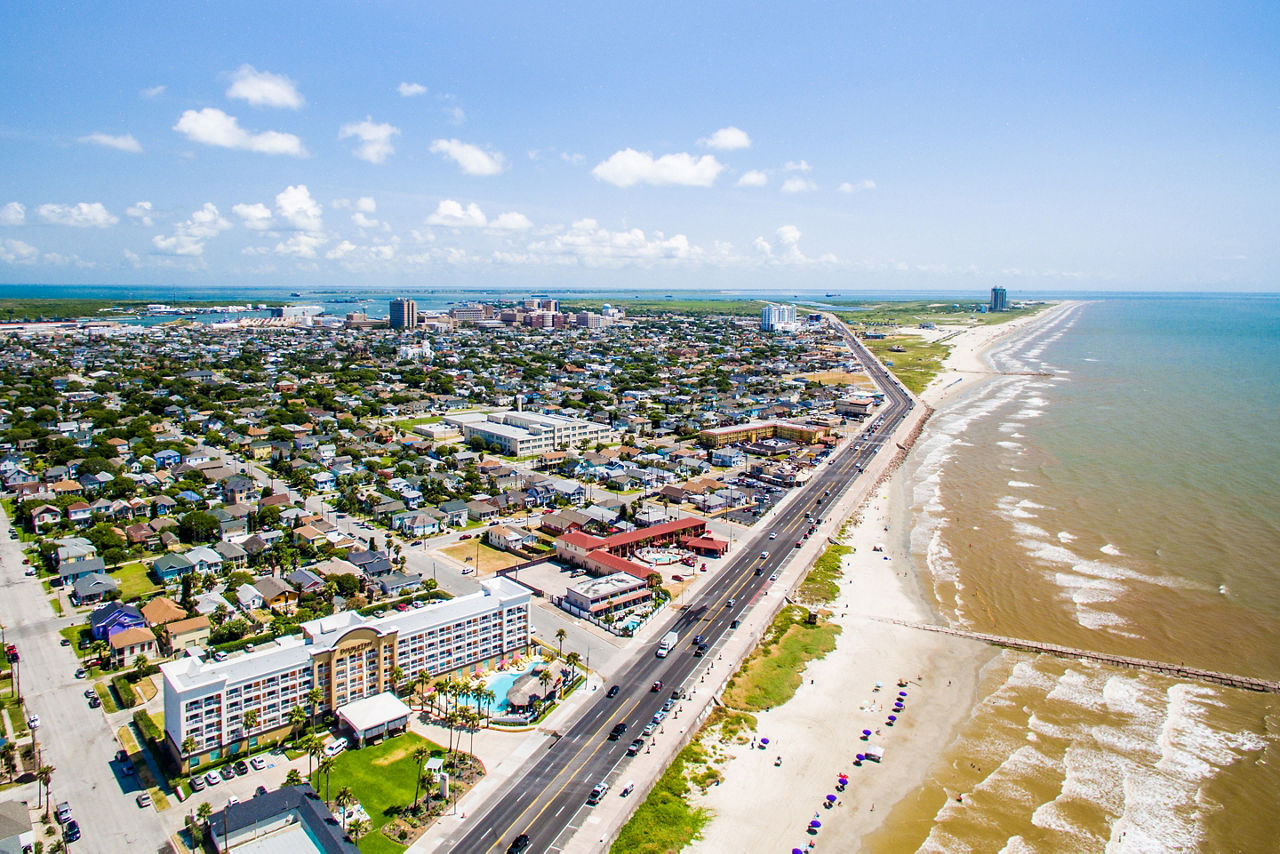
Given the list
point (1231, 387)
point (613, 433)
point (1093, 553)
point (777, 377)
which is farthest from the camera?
point (777, 377)

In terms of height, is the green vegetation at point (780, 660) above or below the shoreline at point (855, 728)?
above

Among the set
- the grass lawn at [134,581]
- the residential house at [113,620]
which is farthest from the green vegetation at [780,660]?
the grass lawn at [134,581]

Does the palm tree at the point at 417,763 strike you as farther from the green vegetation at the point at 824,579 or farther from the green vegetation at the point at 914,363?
the green vegetation at the point at 914,363

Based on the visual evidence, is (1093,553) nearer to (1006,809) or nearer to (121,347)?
(1006,809)

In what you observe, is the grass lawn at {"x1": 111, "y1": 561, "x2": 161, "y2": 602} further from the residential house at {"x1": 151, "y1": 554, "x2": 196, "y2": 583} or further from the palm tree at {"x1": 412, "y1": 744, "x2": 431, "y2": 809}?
the palm tree at {"x1": 412, "y1": 744, "x2": 431, "y2": 809}

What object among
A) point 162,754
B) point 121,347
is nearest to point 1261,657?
point 162,754

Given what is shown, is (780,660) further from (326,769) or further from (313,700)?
(313,700)

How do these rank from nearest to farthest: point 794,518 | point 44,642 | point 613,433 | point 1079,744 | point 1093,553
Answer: point 1079,744 → point 44,642 → point 1093,553 → point 794,518 → point 613,433

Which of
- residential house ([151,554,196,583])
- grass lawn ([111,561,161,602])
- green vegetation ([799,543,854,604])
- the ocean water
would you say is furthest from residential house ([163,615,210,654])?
the ocean water
